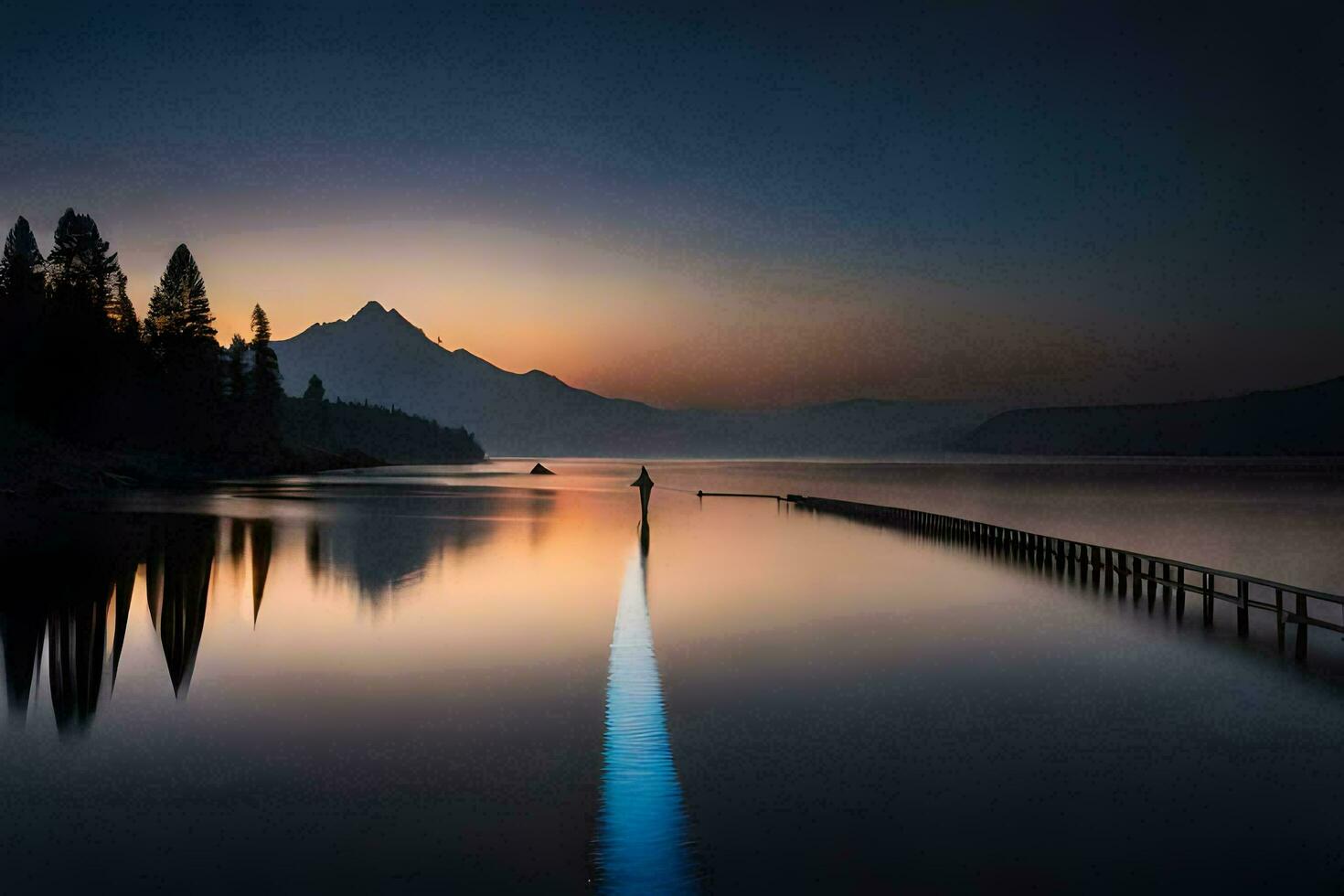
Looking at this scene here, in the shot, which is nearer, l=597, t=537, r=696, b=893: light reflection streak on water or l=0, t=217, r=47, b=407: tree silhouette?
l=597, t=537, r=696, b=893: light reflection streak on water

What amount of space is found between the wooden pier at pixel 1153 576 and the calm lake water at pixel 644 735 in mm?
973

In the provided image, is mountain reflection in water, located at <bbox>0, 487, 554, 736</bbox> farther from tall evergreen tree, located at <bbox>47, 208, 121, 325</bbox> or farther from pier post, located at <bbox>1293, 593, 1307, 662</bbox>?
tall evergreen tree, located at <bbox>47, 208, 121, 325</bbox>

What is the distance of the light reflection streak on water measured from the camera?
955cm

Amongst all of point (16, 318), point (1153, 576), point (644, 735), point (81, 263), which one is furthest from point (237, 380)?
point (644, 735)

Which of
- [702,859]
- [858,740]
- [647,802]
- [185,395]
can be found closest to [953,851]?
[702,859]

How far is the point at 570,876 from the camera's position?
30.9 feet

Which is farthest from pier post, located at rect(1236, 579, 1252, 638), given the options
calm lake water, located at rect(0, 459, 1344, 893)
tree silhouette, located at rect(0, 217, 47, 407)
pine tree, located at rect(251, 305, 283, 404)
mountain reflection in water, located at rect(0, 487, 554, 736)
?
pine tree, located at rect(251, 305, 283, 404)

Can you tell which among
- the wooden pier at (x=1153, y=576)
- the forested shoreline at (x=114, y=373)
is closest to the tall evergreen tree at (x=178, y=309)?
the forested shoreline at (x=114, y=373)

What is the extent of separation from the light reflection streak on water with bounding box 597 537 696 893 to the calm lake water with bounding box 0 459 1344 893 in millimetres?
63

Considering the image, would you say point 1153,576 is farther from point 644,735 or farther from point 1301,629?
point 644,735

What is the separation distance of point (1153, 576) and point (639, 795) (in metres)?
26.6

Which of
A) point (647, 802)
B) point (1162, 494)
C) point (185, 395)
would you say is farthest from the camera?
point (1162, 494)

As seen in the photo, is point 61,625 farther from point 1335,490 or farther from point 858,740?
point 1335,490

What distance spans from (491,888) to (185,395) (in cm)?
12851
